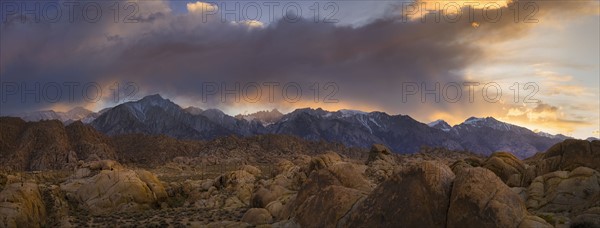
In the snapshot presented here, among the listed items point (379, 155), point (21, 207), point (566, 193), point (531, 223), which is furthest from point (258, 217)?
point (379, 155)

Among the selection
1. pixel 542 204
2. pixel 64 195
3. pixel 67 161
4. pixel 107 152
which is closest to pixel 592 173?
pixel 542 204

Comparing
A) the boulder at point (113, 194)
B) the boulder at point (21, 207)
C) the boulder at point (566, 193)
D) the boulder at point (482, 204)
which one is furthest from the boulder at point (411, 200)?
the boulder at point (113, 194)

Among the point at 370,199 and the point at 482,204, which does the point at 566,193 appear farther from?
the point at 370,199

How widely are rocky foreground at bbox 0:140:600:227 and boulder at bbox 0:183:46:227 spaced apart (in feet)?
0.27

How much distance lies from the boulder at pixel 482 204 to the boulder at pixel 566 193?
929 centimetres

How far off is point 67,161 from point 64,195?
366 ft

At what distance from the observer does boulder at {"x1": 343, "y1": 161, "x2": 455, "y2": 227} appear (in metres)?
19.1

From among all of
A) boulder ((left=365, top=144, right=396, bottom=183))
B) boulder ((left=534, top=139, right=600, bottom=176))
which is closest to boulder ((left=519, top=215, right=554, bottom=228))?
boulder ((left=534, top=139, right=600, bottom=176))

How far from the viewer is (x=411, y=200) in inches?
766

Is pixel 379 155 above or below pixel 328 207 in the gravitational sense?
below

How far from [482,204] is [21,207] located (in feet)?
105

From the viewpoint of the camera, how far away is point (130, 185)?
159ft

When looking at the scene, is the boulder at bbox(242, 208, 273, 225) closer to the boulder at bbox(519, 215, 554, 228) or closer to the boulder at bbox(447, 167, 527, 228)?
the boulder at bbox(447, 167, 527, 228)

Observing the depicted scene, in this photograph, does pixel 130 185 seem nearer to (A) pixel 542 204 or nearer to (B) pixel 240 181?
(B) pixel 240 181
